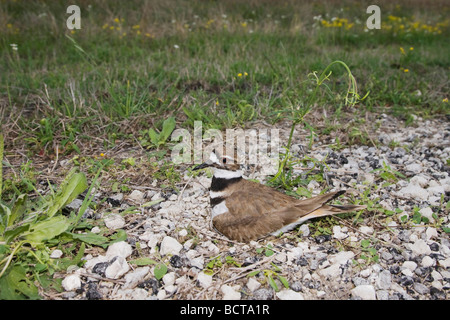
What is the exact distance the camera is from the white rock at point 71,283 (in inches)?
112

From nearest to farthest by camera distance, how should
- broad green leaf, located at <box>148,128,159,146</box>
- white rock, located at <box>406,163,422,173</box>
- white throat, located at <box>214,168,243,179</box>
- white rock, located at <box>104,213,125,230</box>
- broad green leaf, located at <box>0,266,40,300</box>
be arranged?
broad green leaf, located at <box>0,266,40,300</box>, white rock, located at <box>104,213,125,230</box>, white throat, located at <box>214,168,243,179</box>, white rock, located at <box>406,163,422,173</box>, broad green leaf, located at <box>148,128,159,146</box>

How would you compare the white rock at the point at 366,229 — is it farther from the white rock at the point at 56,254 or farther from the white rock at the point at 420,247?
the white rock at the point at 56,254

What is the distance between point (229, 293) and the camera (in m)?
2.83

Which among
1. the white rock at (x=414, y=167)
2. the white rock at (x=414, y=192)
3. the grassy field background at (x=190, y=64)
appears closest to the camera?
the white rock at (x=414, y=192)

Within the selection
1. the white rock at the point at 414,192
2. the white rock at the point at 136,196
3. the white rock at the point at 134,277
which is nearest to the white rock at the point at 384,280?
the white rock at the point at 414,192

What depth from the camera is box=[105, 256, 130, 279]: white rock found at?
297 cm

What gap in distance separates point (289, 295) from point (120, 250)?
4.45 ft

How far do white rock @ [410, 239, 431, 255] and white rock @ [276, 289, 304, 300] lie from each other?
1.09 meters

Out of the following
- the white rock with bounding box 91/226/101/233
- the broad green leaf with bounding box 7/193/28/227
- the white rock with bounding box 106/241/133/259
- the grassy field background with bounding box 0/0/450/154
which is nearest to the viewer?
the broad green leaf with bounding box 7/193/28/227

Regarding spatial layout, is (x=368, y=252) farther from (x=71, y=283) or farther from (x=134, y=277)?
(x=71, y=283)

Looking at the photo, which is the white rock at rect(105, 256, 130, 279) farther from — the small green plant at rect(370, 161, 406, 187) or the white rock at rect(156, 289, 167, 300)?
the small green plant at rect(370, 161, 406, 187)

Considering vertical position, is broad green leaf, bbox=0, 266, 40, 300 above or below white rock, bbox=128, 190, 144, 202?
below

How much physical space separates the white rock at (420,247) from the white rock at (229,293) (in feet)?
4.94

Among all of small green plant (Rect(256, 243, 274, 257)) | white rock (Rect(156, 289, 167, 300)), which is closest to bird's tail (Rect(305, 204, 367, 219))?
small green plant (Rect(256, 243, 274, 257))
